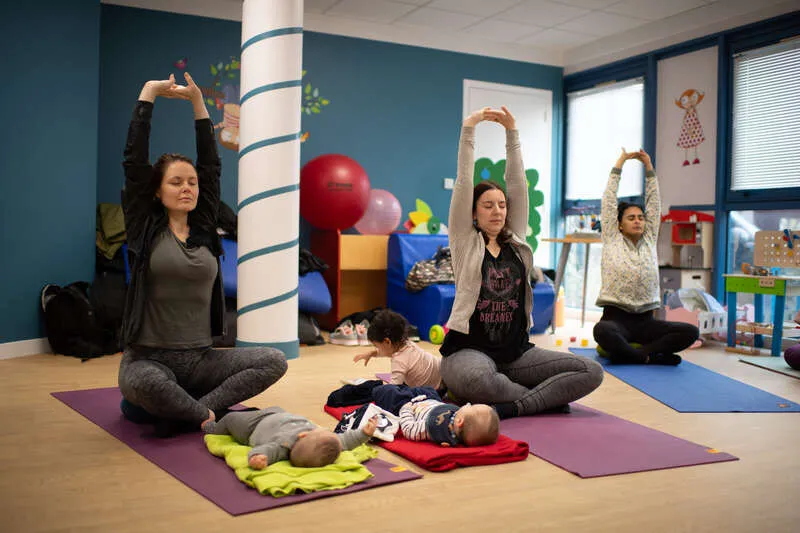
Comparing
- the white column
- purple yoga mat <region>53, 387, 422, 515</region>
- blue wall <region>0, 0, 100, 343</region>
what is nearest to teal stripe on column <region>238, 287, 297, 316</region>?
the white column

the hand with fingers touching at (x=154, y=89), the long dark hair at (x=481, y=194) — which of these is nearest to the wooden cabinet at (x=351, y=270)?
the long dark hair at (x=481, y=194)

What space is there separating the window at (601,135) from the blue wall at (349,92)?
20cm

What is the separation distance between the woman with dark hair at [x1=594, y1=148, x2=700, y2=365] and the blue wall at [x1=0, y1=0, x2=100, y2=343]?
11.0ft

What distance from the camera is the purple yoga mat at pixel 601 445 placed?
2434 mm

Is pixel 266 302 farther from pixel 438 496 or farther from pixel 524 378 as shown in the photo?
pixel 438 496

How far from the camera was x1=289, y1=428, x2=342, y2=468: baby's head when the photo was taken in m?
2.23

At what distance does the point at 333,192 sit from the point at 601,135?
10.1 feet

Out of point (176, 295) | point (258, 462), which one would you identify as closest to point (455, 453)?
point (258, 462)

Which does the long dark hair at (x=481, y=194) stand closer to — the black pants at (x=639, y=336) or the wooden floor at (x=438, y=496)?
the wooden floor at (x=438, y=496)

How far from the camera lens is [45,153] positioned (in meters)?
4.62

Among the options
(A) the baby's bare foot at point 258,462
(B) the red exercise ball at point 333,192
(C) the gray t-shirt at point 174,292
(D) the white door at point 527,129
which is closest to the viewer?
(A) the baby's bare foot at point 258,462

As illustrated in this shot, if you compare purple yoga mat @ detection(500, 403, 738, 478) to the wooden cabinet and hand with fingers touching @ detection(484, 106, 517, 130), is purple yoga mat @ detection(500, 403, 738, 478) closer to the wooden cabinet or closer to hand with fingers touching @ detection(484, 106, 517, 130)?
hand with fingers touching @ detection(484, 106, 517, 130)

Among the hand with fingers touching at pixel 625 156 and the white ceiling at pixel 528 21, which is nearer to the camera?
the hand with fingers touching at pixel 625 156

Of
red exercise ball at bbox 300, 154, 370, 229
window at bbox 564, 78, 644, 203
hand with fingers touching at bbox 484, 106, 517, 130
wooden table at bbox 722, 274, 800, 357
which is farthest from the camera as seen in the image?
window at bbox 564, 78, 644, 203
